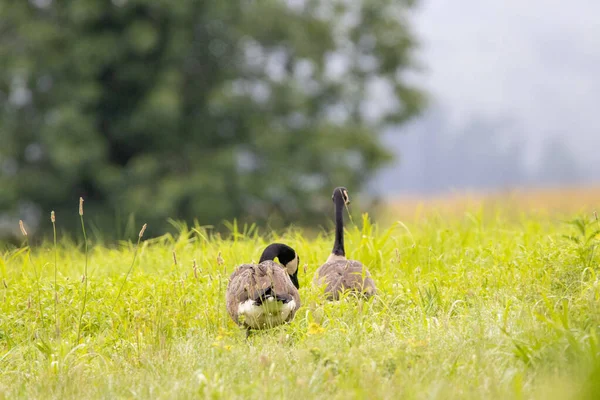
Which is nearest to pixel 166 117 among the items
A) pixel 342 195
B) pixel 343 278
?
pixel 342 195

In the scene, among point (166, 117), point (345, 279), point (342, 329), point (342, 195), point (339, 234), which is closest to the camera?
point (342, 329)

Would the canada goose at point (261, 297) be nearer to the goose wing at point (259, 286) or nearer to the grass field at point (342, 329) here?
the goose wing at point (259, 286)

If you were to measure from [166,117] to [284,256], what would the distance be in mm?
11366

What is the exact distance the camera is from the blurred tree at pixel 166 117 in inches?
661

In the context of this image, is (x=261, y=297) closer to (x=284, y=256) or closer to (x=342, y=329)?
(x=342, y=329)

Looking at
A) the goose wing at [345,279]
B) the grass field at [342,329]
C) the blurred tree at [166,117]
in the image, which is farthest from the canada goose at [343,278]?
the blurred tree at [166,117]

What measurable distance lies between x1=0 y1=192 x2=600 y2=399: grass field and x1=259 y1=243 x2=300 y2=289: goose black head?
0.25 m

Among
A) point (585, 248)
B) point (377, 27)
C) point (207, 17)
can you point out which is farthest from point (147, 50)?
point (585, 248)

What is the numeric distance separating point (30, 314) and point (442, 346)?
374 centimetres

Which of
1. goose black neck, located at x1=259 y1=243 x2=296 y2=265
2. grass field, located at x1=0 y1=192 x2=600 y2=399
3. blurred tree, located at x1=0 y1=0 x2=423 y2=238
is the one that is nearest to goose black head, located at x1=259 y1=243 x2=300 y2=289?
goose black neck, located at x1=259 y1=243 x2=296 y2=265

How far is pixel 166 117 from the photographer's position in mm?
16719

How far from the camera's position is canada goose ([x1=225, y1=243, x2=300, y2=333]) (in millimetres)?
5020

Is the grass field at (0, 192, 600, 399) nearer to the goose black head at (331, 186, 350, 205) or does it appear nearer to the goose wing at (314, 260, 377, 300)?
the goose wing at (314, 260, 377, 300)

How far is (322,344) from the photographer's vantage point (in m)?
4.66
